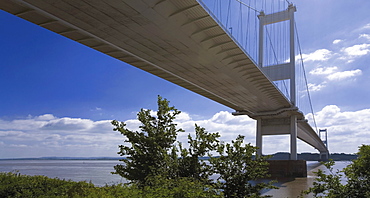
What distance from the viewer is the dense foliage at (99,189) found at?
15.4ft

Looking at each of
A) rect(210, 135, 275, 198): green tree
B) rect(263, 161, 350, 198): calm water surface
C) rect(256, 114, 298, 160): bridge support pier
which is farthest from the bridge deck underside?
rect(256, 114, 298, 160): bridge support pier

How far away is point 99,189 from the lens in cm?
552

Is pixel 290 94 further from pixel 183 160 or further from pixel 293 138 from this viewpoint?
pixel 183 160

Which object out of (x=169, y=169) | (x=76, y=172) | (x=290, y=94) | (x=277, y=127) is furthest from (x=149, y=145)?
(x=76, y=172)

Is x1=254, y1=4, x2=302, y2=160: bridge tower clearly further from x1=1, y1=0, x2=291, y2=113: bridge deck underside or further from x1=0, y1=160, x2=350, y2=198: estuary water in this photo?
x1=1, y1=0, x2=291, y2=113: bridge deck underside

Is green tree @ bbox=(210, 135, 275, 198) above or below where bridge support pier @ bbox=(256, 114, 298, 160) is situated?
below

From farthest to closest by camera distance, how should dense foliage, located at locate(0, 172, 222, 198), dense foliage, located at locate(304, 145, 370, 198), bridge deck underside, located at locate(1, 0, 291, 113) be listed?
bridge deck underside, located at locate(1, 0, 291, 113) < dense foliage, located at locate(304, 145, 370, 198) < dense foliage, located at locate(0, 172, 222, 198)

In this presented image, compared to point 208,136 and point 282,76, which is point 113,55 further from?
point 282,76

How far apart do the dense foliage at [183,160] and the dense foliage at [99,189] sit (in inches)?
15.1

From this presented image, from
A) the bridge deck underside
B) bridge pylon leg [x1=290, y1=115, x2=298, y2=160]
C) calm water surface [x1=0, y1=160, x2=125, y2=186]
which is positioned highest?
the bridge deck underside

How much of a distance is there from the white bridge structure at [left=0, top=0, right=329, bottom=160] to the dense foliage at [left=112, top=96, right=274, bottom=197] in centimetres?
443

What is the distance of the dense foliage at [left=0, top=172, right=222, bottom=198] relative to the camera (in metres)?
4.69

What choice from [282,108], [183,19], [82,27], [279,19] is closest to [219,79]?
[183,19]

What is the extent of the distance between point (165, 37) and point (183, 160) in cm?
711
